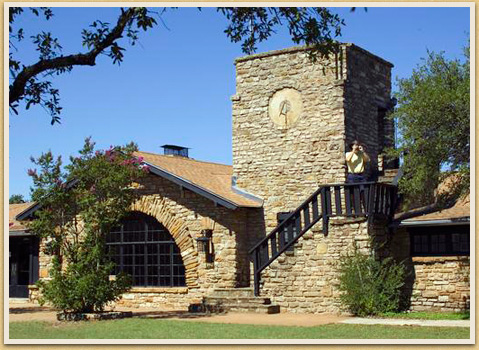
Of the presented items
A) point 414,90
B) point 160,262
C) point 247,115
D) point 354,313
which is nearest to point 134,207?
point 160,262

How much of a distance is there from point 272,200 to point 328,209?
254 cm

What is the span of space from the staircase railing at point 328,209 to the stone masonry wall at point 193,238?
1.02m

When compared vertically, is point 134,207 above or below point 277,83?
below

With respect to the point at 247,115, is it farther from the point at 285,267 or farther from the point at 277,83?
the point at 285,267

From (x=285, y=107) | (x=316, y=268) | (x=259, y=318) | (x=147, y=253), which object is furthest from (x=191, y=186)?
(x=259, y=318)

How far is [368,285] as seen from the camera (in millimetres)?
16078

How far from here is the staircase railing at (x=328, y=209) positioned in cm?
1677

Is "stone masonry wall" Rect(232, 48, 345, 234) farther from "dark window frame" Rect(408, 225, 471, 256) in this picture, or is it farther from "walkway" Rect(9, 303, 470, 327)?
"walkway" Rect(9, 303, 470, 327)

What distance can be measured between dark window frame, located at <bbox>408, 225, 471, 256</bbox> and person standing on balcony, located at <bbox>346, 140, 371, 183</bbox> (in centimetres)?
187

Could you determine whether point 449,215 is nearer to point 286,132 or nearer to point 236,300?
point 286,132

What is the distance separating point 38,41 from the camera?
1291 cm

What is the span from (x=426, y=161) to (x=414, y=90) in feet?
5.22

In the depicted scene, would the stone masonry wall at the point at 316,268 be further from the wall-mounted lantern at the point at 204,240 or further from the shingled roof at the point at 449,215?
the wall-mounted lantern at the point at 204,240

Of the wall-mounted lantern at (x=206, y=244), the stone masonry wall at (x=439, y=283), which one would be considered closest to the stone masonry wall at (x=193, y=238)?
the wall-mounted lantern at (x=206, y=244)
